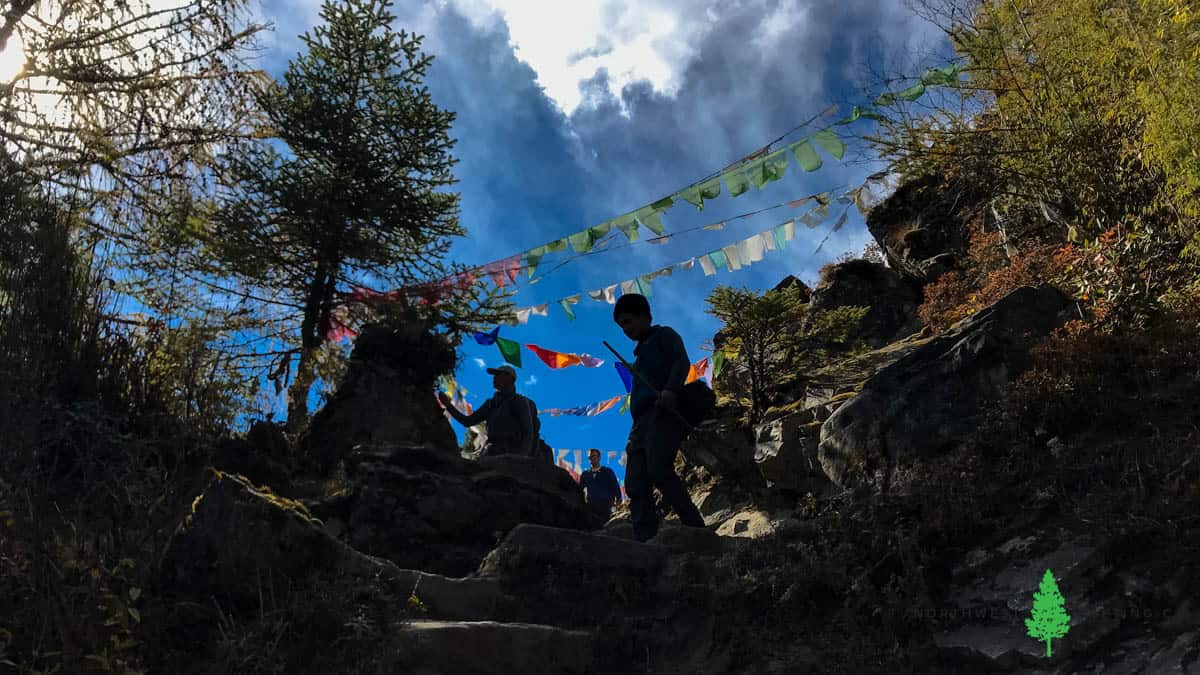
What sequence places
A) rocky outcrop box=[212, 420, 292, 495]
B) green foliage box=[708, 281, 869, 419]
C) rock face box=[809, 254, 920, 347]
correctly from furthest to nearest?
rock face box=[809, 254, 920, 347] → green foliage box=[708, 281, 869, 419] → rocky outcrop box=[212, 420, 292, 495]

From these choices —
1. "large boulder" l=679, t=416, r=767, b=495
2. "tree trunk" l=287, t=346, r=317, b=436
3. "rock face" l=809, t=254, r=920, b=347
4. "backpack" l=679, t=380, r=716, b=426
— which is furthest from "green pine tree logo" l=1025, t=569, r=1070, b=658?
"rock face" l=809, t=254, r=920, b=347

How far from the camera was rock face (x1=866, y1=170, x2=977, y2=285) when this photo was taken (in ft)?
50.3

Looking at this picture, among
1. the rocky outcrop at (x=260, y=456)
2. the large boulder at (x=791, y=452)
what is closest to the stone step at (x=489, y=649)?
the large boulder at (x=791, y=452)

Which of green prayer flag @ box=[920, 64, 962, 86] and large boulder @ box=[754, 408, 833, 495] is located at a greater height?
green prayer flag @ box=[920, 64, 962, 86]

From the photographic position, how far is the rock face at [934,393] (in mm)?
6242

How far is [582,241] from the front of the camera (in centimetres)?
1407

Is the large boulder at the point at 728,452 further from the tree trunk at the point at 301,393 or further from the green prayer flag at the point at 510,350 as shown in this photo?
the tree trunk at the point at 301,393

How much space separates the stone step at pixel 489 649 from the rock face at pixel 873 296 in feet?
40.9

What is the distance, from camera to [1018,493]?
195 inches

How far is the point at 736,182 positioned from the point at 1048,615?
31.9 feet

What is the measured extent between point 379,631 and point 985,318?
5.90 meters

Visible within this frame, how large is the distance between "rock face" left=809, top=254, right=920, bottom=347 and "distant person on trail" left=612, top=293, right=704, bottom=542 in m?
10.0

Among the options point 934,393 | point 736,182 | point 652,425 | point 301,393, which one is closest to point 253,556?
point 652,425

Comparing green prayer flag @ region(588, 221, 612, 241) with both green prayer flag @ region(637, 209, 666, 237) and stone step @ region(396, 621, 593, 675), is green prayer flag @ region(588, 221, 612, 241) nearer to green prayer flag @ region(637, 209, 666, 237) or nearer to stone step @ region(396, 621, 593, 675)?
green prayer flag @ region(637, 209, 666, 237)
